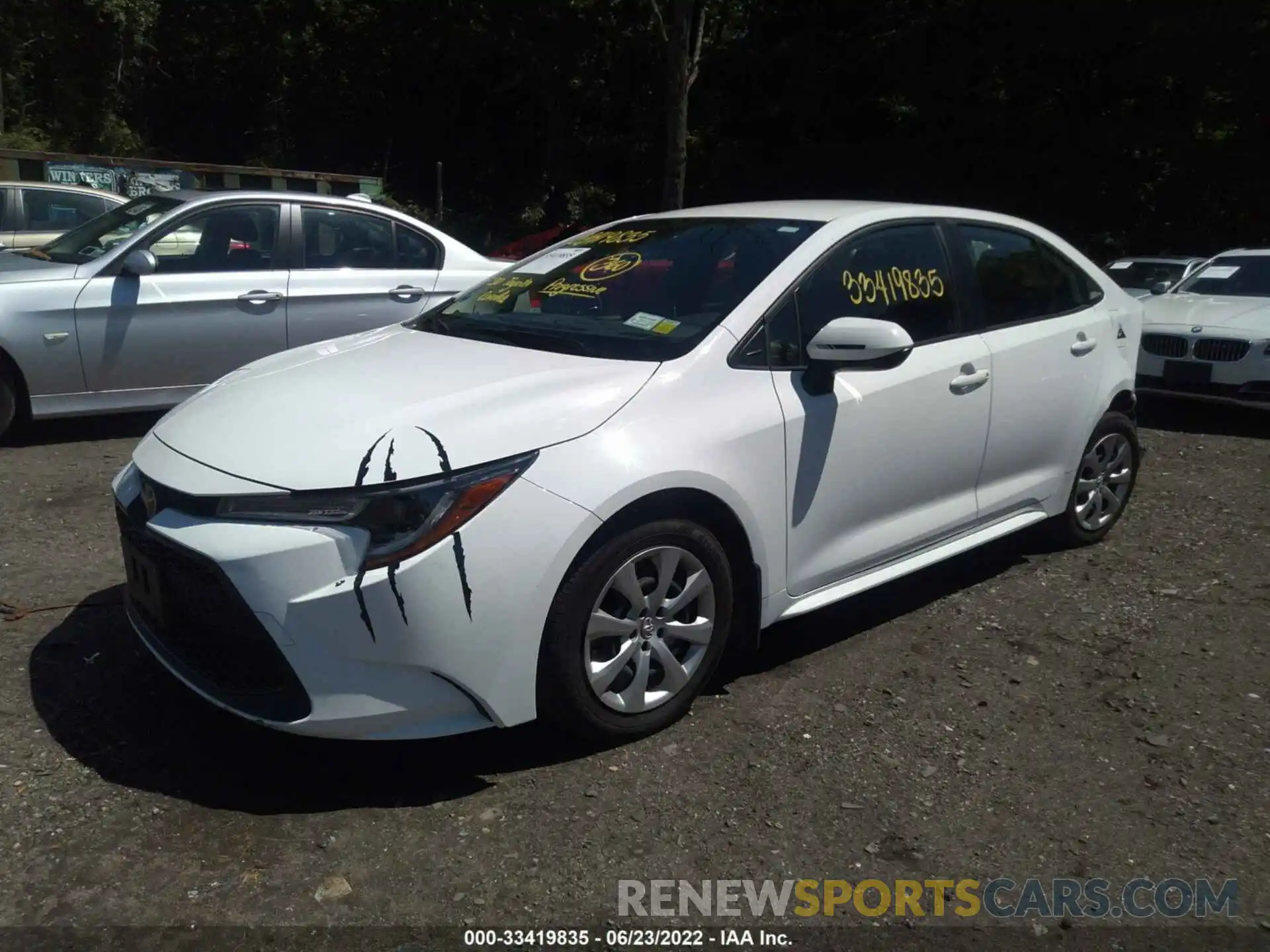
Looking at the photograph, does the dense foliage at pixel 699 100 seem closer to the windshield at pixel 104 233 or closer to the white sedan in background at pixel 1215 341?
the white sedan in background at pixel 1215 341

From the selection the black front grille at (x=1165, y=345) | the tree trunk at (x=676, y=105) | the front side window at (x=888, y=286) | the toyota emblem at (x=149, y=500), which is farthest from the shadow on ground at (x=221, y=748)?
the tree trunk at (x=676, y=105)

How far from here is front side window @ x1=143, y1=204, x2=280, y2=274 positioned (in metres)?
6.95

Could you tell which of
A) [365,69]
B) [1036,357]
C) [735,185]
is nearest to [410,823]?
[1036,357]

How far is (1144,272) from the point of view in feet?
44.9

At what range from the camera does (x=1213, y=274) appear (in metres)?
10.2

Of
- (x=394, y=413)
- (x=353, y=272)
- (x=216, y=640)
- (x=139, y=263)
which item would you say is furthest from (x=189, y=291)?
(x=216, y=640)

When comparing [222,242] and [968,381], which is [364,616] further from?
[222,242]

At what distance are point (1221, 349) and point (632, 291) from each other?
6554 millimetres

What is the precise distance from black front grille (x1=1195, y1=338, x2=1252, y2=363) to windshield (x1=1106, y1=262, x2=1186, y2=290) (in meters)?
4.56

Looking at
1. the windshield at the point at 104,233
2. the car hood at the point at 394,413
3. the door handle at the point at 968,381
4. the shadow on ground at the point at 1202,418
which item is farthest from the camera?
the shadow on ground at the point at 1202,418

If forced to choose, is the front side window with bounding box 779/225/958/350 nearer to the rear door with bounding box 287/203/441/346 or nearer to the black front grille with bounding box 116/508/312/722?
the black front grille with bounding box 116/508/312/722

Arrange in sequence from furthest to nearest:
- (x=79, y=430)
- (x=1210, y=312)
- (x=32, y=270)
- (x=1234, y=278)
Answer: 1. (x=1234, y=278)
2. (x=1210, y=312)
3. (x=79, y=430)
4. (x=32, y=270)

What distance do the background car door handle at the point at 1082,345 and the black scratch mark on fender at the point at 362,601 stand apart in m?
3.39

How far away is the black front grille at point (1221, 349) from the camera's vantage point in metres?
8.72
